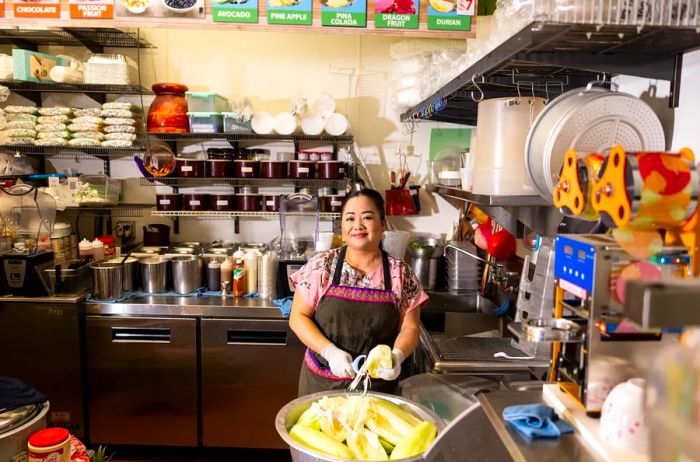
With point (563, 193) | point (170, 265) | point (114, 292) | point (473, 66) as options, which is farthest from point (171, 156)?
point (563, 193)

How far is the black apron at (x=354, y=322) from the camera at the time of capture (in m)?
2.49

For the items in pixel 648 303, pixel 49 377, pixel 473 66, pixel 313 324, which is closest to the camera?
pixel 648 303

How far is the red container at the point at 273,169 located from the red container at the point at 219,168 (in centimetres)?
22

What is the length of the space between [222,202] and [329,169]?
2.59 ft

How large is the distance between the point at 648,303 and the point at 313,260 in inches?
81.4

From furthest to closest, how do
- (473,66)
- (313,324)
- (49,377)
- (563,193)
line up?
(49,377)
(313,324)
(473,66)
(563,193)

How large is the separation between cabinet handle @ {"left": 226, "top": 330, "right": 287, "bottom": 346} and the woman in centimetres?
91

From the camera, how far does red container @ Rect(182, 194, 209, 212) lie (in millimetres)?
3939

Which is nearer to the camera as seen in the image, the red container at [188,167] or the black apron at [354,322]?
the black apron at [354,322]

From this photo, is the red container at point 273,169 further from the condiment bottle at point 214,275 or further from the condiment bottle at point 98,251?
the condiment bottle at point 98,251

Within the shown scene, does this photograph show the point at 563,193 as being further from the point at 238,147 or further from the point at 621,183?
the point at 238,147

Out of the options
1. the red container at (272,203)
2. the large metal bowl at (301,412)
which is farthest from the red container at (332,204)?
the large metal bowl at (301,412)

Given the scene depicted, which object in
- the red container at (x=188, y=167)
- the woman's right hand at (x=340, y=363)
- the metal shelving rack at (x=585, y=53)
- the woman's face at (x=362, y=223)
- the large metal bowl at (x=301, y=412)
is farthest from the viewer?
the red container at (x=188, y=167)

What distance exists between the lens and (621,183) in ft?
3.68
